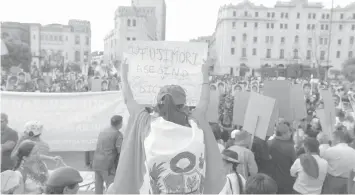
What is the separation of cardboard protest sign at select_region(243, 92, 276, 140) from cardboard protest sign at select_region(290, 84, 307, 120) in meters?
1.49

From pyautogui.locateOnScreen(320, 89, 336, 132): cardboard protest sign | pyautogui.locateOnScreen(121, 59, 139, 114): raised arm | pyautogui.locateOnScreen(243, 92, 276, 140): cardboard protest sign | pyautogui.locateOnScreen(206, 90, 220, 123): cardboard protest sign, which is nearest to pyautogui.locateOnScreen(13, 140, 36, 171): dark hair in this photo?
pyautogui.locateOnScreen(121, 59, 139, 114): raised arm

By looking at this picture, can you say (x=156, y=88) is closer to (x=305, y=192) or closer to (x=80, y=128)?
(x=305, y=192)

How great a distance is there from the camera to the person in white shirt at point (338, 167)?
3.85m

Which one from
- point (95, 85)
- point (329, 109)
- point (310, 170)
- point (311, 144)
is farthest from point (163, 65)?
point (95, 85)

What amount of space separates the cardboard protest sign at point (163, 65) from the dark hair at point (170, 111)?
159 centimetres

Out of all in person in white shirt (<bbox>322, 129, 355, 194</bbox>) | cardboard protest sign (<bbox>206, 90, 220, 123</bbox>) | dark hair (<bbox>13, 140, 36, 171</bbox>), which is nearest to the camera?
dark hair (<bbox>13, 140, 36, 171</bbox>)

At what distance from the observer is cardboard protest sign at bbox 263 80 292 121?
5371 millimetres

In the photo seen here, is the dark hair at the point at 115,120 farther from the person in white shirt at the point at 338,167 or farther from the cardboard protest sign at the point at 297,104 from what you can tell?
the cardboard protest sign at the point at 297,104

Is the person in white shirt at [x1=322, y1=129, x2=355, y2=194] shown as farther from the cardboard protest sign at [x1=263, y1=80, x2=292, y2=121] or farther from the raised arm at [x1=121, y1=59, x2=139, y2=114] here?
the raised arm at [x1=121, y1=59, x2=139, y2=114]

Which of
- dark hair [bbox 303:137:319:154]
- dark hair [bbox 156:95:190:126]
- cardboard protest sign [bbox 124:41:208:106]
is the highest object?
cardboard protest sign [bbox 124:41:208:106]

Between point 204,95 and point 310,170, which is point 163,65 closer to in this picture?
point 204,95

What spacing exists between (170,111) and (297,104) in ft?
13.9

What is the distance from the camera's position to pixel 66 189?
76.2 inches

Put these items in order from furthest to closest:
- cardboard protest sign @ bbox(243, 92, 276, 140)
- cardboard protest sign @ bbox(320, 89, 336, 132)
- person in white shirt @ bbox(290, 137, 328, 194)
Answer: cardboard protest sign @ bbox(320, 89, 336, 132)
cardboard protest sign @ bbox(243, 92, 276, 140)
person in white shirt @ bbox(290, 137, 328, 194)
